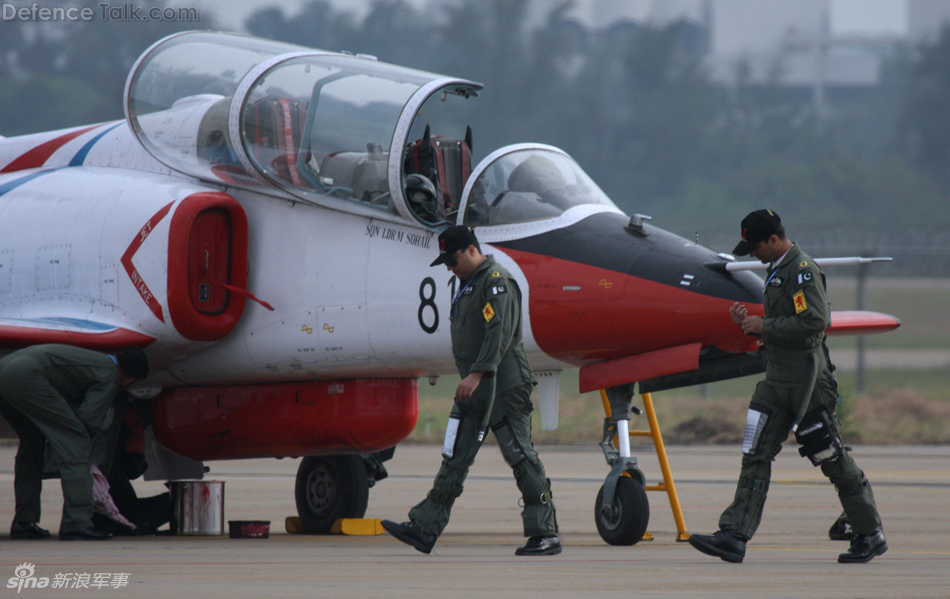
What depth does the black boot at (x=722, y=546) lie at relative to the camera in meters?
5.95

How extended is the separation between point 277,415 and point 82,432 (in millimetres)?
1451

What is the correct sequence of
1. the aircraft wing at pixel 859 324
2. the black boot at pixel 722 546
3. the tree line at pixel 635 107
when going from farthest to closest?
the tree line at pixel 635 107
the aircraft wing at pixel 859 324
the black boot at pixel 722 546

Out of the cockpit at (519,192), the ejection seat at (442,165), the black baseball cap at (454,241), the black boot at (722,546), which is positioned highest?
the ejection seat at (442,165)

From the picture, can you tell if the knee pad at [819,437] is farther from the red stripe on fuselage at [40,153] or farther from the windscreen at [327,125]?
the red stripe on fuselage at [40,153]

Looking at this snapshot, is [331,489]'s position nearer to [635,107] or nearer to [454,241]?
[454,241]

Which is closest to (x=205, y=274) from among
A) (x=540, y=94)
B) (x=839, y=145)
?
(x=540, y=94)

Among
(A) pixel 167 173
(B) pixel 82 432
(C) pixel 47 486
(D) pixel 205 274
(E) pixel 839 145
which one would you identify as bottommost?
(C) pixel 47 486

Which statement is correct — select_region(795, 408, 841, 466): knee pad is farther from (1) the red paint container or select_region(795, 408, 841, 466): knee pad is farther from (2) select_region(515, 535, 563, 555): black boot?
(1) the red paint container

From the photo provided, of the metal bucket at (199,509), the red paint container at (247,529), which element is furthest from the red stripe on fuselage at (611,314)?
the metal bucket at (199,509)

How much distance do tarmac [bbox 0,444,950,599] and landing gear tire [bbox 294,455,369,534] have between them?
46 centimetres

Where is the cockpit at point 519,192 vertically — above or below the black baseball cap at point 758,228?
above

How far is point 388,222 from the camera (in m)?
7.86

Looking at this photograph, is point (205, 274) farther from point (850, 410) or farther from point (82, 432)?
point (850, 410)

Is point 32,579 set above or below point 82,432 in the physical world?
below
